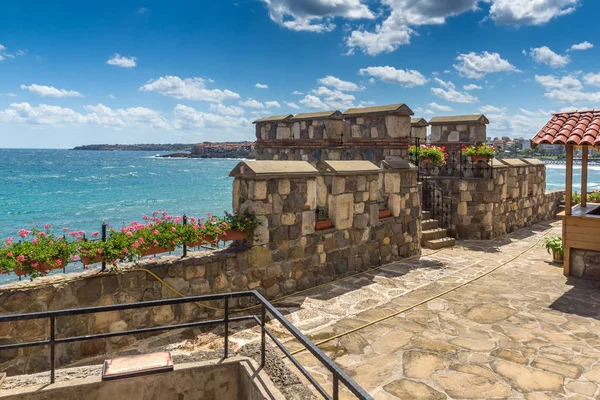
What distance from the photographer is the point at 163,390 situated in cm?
404

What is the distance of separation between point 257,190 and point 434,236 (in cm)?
677

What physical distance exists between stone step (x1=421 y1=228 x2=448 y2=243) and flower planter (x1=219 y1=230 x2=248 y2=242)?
6.44m

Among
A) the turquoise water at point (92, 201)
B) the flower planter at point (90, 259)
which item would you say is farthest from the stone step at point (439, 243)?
the turquoise water at point (92, 201)

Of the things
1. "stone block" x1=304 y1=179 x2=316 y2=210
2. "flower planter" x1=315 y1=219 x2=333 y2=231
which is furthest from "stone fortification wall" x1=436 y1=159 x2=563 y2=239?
"stone block" x1=304 y1=179 x2=316 y2=210

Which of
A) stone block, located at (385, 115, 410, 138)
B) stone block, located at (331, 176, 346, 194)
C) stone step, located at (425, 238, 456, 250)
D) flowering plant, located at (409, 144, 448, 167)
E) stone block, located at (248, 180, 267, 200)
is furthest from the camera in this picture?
flowering plant, located at (409, 144, 448, 167)

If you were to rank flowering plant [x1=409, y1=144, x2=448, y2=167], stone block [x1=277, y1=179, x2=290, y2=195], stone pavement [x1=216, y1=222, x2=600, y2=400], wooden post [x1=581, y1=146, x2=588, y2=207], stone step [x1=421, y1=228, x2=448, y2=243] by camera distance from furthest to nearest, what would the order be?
flowering plant [x1=409, y1=144, x2=448, y2=167] < stone step [x1=421, y1=228, x2=448, y2=243] < wooden post [x1=581, y1=146, x2=588, y2=207] < stone block [x1=277, y1=179, x2=290, y2=195] < stone pavement [x1=216, y1=222, x2=600, y2=400]

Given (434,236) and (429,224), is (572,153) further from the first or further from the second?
(429,224)

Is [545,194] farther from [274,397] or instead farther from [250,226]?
[274,397]

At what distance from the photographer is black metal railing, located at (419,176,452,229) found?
43.9 feet

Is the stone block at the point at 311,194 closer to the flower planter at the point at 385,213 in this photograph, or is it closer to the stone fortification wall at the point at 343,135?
the flower planter at the point at 385,213

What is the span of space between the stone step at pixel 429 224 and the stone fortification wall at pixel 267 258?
5.65ft

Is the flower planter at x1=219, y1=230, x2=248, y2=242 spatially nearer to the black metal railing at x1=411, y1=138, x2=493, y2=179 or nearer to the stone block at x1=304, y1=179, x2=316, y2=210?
the stone block at x1=304, y1=179, x2=316, y2=210

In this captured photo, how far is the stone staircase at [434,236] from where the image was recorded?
38.4 feet

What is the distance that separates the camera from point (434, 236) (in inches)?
476
